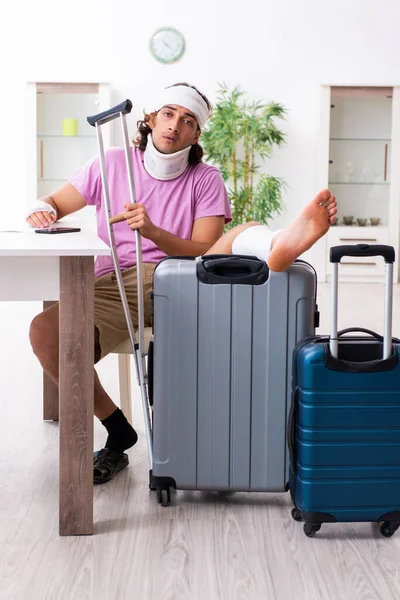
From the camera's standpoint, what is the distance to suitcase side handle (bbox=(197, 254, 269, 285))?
7.34ft

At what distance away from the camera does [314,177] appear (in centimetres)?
741

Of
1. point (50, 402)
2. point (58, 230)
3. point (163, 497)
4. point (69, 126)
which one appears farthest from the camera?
point (69, 126)

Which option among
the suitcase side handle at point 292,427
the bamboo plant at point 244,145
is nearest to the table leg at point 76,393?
the suitcase side handle at point 292,427

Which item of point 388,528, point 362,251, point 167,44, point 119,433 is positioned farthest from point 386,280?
point 167,44

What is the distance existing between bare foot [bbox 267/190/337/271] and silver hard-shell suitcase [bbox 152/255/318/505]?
6 cm

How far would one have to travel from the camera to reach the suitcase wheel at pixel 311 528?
7.07 ft

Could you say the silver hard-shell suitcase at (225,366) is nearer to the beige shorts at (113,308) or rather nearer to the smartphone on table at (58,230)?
the beige shorts at (113,308)

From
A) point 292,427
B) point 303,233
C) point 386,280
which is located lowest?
point 292,427

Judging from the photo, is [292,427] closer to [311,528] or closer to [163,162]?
[311,528]

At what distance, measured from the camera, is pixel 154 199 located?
9.18ft

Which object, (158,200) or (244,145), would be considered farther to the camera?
(244,145)

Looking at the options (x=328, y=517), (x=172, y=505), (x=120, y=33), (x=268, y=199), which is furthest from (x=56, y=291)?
(x=120, y=33)

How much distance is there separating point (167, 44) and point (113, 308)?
4949 mm

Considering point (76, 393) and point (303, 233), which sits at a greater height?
point (303, 233)
